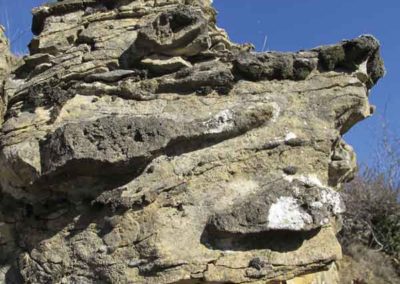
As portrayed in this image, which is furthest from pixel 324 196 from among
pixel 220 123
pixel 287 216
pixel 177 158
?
pixel 177 158

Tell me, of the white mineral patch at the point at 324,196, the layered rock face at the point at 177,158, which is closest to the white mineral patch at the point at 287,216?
the layered rock face at the point at 177,158

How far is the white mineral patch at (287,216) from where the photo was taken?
5.28m

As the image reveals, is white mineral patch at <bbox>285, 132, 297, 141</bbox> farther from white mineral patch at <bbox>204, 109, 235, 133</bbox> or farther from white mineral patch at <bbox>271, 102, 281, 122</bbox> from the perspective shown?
white mineral patch at <bbox>204, 109, 235, 133</bbox>

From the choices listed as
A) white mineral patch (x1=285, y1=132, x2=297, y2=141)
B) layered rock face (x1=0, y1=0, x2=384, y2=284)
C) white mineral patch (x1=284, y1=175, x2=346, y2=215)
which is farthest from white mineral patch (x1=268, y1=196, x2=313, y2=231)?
white mineral patch (x1=285, y1=132, x2=297, y2=141)

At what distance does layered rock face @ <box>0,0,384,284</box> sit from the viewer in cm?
533

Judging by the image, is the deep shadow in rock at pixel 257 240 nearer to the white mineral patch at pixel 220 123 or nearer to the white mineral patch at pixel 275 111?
the white mineral patch at pixel 220 123

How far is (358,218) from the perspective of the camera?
12844mm

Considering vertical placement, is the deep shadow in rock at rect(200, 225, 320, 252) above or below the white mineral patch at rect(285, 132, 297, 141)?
below

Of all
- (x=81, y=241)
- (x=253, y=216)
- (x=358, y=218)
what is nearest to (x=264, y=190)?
(x=253, y=216)

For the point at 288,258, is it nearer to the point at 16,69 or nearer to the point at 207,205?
the point at 207,205

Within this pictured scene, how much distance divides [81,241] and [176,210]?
945 mm

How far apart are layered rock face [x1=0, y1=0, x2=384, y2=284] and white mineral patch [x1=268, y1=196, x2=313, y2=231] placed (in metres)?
0.01

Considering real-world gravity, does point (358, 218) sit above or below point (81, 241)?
above

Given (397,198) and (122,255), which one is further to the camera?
(397,198)
